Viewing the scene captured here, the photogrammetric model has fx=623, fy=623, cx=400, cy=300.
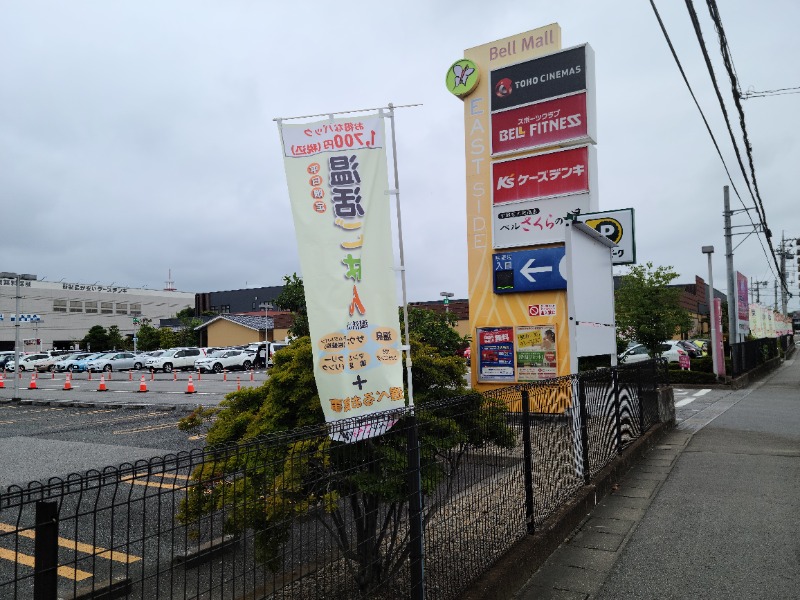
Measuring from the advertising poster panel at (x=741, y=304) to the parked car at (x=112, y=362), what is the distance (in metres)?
38.9

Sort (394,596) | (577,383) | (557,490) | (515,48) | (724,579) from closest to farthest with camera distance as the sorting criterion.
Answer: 1. (394,596)
2. (724,579)
3. (557,490)
4. (577,383)
5. (515,48)

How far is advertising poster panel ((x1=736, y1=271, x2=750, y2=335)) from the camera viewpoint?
26156 millimetres

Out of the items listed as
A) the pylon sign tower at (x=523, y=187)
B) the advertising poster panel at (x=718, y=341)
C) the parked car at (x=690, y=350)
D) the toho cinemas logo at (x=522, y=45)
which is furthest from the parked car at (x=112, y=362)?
the toho cinemas logo at (x=522, y=45)

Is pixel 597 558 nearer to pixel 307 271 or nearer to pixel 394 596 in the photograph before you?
pixel 394 596

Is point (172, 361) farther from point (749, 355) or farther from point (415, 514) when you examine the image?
point (415, 514)

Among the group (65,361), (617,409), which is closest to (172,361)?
→ (65,361)

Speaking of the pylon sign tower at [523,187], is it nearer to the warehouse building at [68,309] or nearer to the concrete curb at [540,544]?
the concrete curb at [540,544]

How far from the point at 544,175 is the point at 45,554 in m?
12.1

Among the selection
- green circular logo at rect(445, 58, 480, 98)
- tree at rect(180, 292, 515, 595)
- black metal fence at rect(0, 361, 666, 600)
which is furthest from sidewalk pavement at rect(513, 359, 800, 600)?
green circular logo at rect(445, 58, 480, 98)

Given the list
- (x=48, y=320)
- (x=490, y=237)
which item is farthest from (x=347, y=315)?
(x=48, y=320)

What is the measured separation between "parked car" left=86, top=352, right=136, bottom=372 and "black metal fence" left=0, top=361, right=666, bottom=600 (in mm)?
42162

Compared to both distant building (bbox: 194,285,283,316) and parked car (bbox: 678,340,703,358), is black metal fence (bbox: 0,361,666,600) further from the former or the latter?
distant building (bbox: 194,285,283,316)

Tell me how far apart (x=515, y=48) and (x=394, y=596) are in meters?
12.3

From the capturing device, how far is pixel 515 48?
13.4 meters
